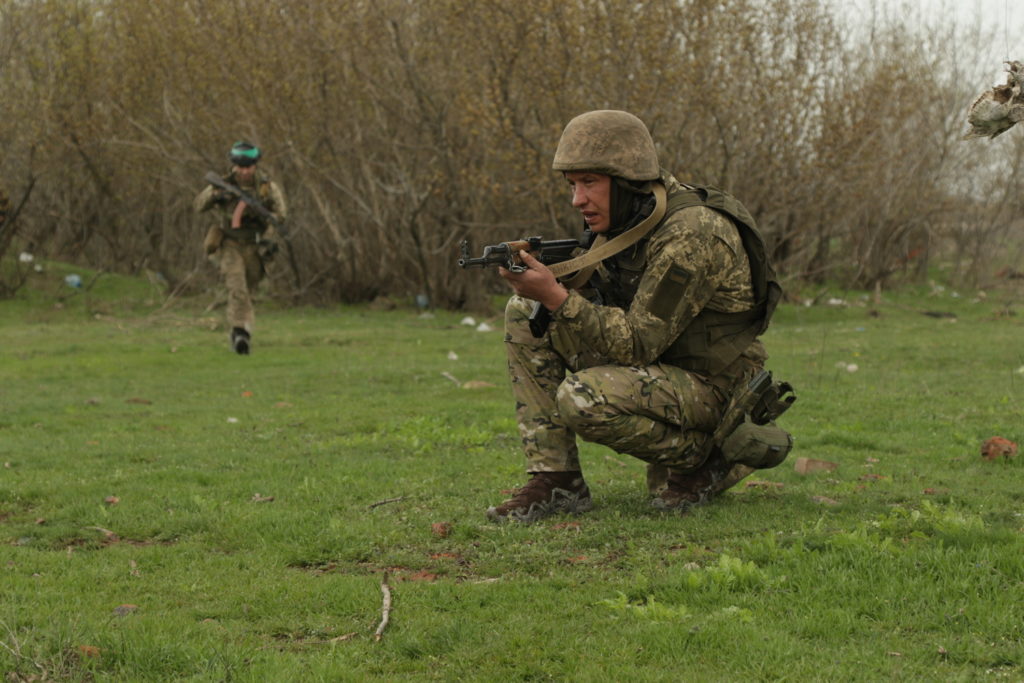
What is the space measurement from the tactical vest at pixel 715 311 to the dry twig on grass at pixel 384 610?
67.4 inches

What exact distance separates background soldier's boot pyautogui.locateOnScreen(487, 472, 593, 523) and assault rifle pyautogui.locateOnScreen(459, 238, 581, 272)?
1013 mm

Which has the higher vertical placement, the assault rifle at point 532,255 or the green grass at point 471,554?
the assault rifle at point 532,255

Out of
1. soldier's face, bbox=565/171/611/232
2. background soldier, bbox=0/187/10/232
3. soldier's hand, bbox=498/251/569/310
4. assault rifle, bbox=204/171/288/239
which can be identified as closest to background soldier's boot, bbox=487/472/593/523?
soldier's hand, bbox=498/251/569/310

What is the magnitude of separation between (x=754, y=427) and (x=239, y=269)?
9503 mm

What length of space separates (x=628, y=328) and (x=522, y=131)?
13.9m

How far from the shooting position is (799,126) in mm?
19188

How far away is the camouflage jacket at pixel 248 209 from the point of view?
13258mm

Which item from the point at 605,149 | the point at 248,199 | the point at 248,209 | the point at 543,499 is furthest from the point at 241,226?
the point at 605,149

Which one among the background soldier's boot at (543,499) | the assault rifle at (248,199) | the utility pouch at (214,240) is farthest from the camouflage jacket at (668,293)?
the utility pouch at (214,240)

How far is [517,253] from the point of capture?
4.64m

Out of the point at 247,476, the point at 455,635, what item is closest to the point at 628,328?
the point at 455,635

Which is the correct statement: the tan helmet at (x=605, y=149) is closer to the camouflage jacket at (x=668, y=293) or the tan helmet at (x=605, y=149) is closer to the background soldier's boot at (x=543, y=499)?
the camouflage jacket at (x=668, y=293)

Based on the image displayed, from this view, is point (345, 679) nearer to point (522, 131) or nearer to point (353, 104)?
point (522, 131)

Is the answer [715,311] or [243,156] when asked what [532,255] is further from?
[243,156]
